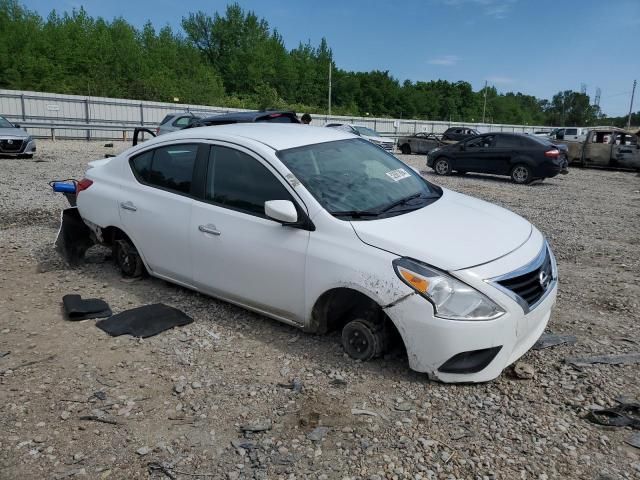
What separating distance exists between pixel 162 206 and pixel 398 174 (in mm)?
2107

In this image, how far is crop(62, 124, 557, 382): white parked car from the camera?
3119mm

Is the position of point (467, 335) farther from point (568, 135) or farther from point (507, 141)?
point (568, 135)

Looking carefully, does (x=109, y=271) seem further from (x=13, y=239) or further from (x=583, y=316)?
(x=583, y=316)

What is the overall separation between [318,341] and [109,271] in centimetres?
283

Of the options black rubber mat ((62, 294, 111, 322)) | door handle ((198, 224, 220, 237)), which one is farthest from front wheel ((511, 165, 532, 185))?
black rubber mat ((62, 294, 111, 322))

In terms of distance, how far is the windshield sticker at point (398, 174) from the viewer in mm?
4324

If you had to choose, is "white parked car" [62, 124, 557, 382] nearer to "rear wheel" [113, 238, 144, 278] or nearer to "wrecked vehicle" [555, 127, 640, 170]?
"rear wheel" [113, 238, 144, 278]

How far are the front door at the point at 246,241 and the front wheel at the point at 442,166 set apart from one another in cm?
1375

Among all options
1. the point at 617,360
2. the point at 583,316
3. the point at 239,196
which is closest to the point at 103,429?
the point at 239,196

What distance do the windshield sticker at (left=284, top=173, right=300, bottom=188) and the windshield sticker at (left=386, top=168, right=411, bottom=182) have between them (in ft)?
3.10

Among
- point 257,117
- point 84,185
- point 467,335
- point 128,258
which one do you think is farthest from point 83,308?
point 257,117

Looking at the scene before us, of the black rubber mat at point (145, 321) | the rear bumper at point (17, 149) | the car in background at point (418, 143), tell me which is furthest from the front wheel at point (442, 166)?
the black rubber mat at point (145, 321)

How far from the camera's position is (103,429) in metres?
2.89

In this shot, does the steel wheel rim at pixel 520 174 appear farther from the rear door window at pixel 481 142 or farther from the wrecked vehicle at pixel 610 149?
the wrecked vehicle at pixel 610 149
